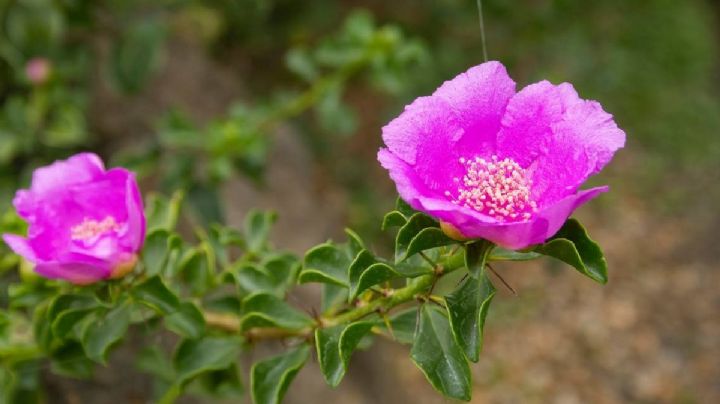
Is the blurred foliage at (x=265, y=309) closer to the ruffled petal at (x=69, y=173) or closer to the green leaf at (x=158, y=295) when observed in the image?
the green leaf at (x=158, y=295)

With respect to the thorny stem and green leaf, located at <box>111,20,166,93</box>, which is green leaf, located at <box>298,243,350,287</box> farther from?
A: green leaf, located at <box>111,20,166,93</box>

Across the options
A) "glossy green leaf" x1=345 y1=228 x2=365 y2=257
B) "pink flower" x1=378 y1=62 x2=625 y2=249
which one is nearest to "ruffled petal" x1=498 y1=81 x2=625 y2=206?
"pink flower" x1=378 y1=62 x2=625 y2=249

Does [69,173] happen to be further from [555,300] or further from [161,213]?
[555,300]

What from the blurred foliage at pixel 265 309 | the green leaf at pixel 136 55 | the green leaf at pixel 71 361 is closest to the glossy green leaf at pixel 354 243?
the blurred foliage at pixel 265 309

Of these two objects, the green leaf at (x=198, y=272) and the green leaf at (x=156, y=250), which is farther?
the green leaf at (x=198, y=272)

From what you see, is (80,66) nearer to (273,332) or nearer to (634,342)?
(273,332)

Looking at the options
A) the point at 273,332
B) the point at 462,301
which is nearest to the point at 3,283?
the point at 273,332
